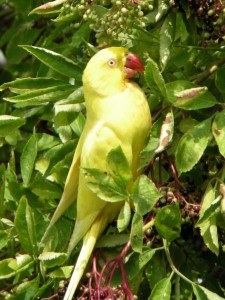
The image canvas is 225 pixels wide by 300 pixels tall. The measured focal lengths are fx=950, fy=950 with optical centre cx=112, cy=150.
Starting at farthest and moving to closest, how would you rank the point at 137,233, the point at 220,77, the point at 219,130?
the point at 220,77
the point at 219,130
the point at 137,233

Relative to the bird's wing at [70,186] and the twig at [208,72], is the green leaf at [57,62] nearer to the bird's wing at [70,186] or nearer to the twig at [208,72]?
the bird's wing at [70,186]

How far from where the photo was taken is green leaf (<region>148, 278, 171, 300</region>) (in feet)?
7.86

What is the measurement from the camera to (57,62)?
280 cm

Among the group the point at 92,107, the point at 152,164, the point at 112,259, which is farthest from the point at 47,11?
the point at 112,259

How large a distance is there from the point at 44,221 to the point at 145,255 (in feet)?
1.45

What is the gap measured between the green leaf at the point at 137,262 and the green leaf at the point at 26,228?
0.31 meters

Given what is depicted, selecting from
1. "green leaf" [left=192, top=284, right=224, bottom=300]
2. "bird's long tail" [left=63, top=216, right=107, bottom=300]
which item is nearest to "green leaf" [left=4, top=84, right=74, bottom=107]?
"bird's long tail" [left=63, top=216, right=107, bottom=300]

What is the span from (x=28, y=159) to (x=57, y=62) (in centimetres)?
31

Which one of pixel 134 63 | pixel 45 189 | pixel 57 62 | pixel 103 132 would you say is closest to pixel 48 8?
pixel 57 62

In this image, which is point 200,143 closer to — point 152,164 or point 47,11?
point 152,164

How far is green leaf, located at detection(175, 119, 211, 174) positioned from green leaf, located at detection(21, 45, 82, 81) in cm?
51

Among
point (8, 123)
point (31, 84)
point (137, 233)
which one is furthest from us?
point (8, 123)

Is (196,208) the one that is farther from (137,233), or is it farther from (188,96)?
(188,96)

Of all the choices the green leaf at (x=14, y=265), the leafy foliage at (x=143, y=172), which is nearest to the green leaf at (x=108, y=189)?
the leafy foliage at (x=143, y=172)
